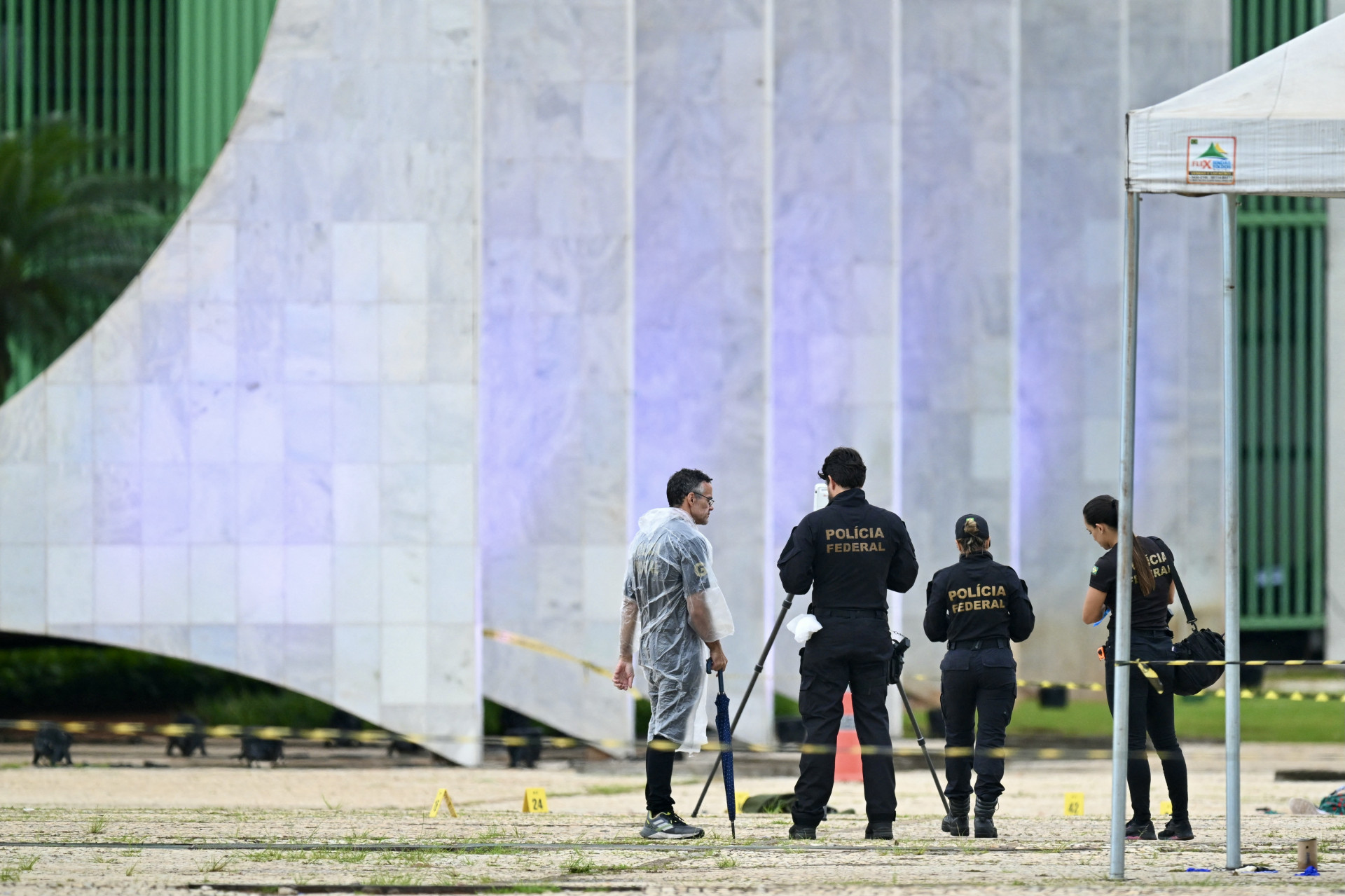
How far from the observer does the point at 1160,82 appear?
23125mm

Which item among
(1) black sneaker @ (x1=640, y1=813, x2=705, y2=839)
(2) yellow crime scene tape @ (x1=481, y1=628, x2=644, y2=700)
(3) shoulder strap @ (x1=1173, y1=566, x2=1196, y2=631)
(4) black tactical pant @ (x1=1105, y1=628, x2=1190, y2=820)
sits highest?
(3) shoulder strap @ (x1=1173, y1=566, x2=1196, y2=631)

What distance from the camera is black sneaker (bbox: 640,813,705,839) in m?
8.20

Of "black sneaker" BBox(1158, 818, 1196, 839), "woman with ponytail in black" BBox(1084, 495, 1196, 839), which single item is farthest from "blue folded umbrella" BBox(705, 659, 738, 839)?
"black sneaker" BBox(1158, 818, 1196, 839)

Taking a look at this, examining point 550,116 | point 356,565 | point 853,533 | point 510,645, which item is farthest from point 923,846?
point 550,116

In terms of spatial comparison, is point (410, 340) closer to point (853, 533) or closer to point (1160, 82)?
point (853, 533)

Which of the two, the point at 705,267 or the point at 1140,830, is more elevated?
the point at 705,267

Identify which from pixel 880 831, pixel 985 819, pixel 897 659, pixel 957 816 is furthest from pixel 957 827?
pixel 897 659

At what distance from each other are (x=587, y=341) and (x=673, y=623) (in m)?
9.11

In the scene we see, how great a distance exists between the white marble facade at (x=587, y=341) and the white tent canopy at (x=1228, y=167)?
9.48m

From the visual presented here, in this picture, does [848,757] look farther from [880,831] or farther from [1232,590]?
[1232,590]

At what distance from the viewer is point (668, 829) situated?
8.25 metres

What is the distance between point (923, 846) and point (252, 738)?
893 cm

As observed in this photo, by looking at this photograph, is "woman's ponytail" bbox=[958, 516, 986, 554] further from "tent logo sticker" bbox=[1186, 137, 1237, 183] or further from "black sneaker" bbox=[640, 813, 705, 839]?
"tent logo sticker" bbox=[1186, 137, 1237, 183]

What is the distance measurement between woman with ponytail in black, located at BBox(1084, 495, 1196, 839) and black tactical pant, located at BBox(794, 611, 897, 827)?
40.8 inches
